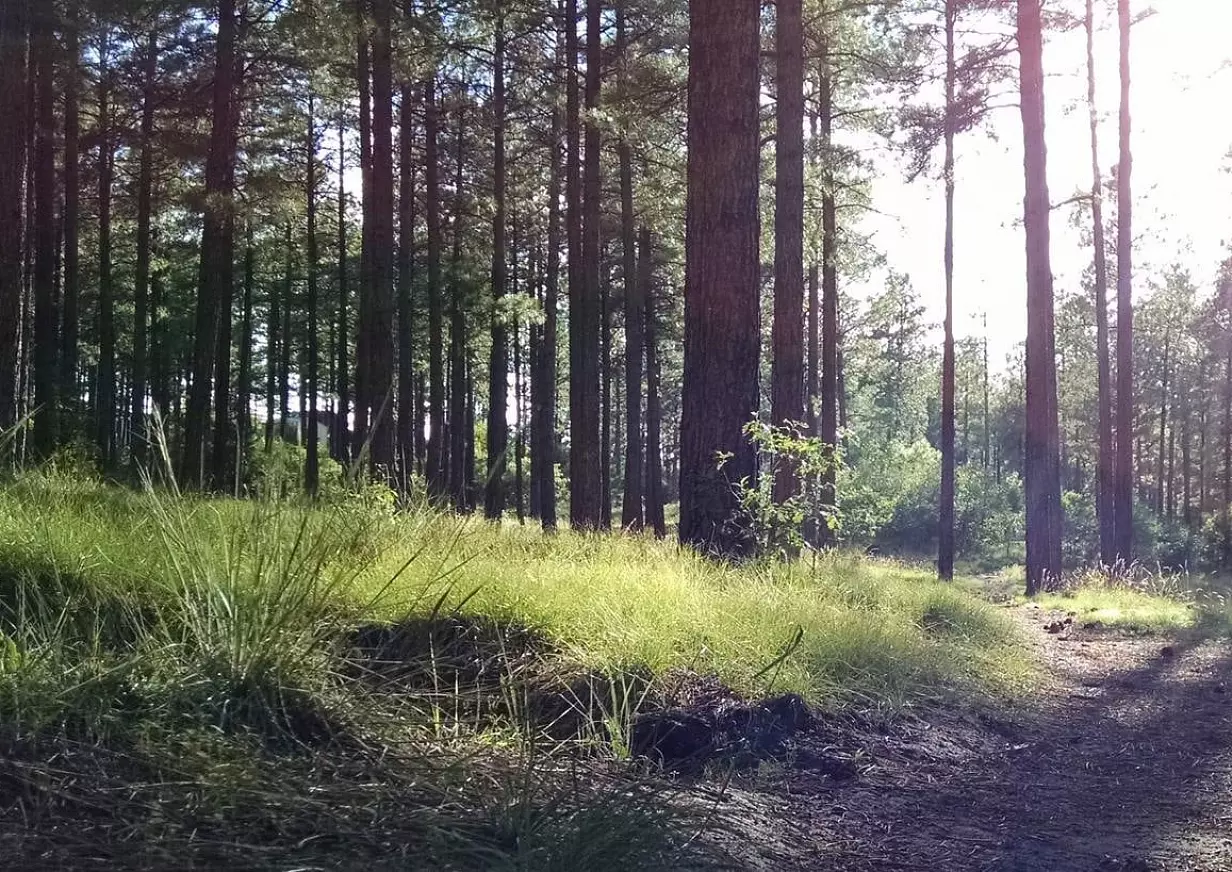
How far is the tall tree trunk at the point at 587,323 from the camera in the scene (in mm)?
16656

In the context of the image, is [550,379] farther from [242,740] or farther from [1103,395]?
[242,740]

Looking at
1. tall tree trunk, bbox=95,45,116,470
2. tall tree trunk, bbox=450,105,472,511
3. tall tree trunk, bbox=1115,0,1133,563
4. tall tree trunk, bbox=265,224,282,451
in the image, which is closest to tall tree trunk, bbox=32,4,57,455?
tall tree trunk, bbox=95,45,116,470

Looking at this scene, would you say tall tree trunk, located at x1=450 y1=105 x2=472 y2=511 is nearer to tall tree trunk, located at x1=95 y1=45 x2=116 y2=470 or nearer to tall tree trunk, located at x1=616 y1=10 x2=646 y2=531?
tall tree trunk, located at x1=616 y1=10 x2=646 y2=531

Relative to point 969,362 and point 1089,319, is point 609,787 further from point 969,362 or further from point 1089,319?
point 969,362

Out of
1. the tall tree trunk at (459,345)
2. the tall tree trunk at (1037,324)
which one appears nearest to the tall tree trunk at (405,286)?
the tall tree trunk at (459,345)

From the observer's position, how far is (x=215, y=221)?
49.8 ft

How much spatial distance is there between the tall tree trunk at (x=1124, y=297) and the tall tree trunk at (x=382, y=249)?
48.0ft

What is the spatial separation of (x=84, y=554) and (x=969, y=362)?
76508mm

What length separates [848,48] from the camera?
16438 millimetres

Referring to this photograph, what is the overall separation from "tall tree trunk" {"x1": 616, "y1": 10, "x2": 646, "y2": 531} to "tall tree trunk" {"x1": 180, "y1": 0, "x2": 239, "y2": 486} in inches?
251

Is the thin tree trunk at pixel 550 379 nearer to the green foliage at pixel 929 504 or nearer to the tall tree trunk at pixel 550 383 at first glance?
the tall tree trunk at pixel 550 383

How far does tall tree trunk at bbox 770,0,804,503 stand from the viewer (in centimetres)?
1243

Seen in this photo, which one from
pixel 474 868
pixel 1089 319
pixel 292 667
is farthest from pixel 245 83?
pixel 1089 319

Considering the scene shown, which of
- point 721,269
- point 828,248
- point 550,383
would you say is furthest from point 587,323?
point 721,269
